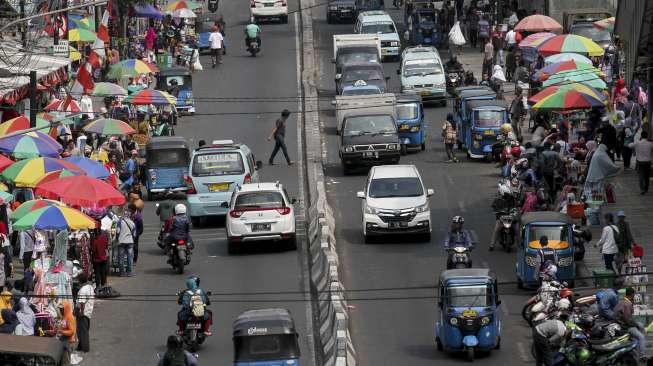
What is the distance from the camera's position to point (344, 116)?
55531 millimetres

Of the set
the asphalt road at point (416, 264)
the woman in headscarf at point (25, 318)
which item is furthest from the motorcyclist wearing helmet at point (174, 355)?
the asphalt road at point (416, 264)

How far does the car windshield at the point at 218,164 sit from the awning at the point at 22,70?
6.00m

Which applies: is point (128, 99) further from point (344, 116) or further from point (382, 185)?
point (382, 185)

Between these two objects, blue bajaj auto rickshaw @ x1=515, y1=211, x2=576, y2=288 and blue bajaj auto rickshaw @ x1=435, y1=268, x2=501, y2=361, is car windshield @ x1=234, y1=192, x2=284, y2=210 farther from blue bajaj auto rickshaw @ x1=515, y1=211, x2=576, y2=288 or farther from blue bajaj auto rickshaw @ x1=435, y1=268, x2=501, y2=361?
blue bajaj auto rickshaw @ x1=435, y1=268, x2=501, y2=361

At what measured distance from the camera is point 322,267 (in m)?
40.6

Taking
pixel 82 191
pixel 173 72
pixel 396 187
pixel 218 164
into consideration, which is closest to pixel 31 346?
pixel 82 191

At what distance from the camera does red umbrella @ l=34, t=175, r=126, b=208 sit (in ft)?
130

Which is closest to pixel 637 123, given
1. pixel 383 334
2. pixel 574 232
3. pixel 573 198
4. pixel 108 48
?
pixel 573 198

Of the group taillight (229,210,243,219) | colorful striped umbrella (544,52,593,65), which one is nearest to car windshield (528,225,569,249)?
taillight (229,210,243,219)

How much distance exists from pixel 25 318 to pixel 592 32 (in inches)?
1378

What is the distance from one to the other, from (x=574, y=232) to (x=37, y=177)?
1187cm

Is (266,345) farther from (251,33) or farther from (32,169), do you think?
(251,33)

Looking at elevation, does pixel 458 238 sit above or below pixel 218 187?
above

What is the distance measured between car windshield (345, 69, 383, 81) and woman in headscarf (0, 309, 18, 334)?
31.9 m
